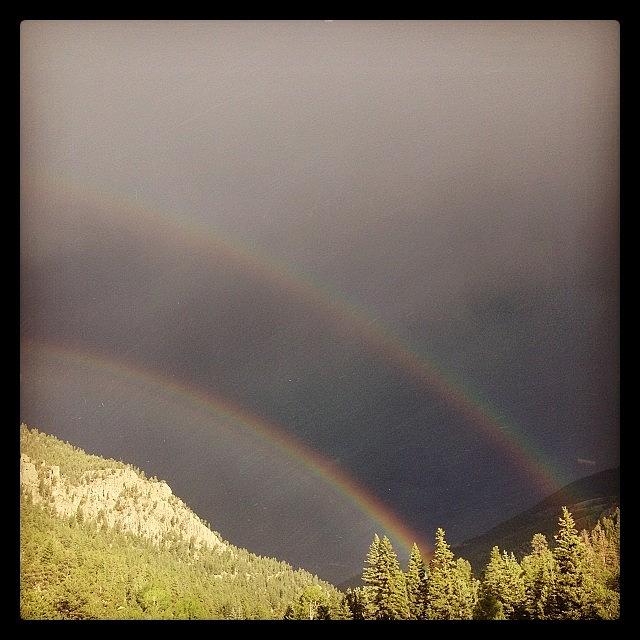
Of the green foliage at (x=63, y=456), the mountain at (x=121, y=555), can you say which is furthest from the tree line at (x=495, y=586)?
the green foliage at (x=63, y=456)

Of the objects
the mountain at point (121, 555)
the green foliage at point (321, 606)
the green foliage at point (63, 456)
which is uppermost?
the green foliage at point (63, 456)

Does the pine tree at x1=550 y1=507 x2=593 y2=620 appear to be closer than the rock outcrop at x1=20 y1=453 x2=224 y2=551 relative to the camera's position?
Yes

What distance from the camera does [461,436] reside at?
4.52 meters

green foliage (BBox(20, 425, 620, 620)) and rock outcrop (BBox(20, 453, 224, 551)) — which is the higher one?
rock outcrop (BBox(20, 453, 224, 551))

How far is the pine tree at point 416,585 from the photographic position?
4.41 meters

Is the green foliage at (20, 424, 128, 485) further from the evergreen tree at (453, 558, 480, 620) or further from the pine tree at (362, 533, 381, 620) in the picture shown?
the evergreen tree at (453, 558, 480, 620)

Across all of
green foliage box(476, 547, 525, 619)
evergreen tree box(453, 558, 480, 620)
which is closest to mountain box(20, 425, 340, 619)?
evergreen tree box(453, 558, 480, 620)

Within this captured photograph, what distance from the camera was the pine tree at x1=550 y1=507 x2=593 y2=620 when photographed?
14.2ft

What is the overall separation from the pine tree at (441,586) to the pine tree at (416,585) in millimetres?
35

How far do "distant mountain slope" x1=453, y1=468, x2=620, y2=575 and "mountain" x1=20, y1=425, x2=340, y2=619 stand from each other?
41.8 inches

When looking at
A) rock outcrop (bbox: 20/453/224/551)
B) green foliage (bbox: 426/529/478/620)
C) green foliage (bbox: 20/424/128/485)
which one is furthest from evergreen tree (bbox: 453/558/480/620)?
green foliage (bbox: 20/424/128/485)

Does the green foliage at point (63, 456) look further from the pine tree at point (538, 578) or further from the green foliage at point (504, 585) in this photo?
the pine tree at point (538, 578)

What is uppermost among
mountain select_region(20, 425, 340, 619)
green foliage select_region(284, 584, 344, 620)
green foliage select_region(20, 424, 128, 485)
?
green foliage select_region(20, 424, 128, 485)
